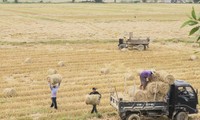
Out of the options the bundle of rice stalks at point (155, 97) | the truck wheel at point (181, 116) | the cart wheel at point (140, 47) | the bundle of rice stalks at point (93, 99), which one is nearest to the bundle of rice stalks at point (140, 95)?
the bundle of rice stalks at point (155, 97)

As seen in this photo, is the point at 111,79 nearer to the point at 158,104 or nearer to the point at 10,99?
the point at 10,99

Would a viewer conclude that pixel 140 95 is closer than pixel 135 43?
Yes

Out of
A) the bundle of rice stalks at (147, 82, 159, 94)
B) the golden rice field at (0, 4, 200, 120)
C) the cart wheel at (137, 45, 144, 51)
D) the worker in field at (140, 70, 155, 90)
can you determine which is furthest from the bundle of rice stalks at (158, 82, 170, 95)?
the cart wheel at (137, 45, 144, 51)

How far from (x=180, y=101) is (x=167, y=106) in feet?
1.87

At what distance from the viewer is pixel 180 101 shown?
47.0ft

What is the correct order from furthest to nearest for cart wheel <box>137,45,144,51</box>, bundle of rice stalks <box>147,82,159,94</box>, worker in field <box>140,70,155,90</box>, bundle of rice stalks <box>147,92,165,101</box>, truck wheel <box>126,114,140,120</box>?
cart wheel <box>137,45,144,51</box>, worker in field <box>140,70,155,90</box>, bundle of rice stalks <box>147,92,165,101</box>, bundle of rice stalks <box>147,82,159,94</box>, truck wheel <box>126,114,140,120</box>

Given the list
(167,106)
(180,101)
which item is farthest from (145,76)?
(180,101)

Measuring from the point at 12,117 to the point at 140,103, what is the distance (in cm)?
509

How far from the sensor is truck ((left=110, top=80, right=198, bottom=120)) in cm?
1375

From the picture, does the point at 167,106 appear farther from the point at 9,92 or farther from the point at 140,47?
the point at 140,47

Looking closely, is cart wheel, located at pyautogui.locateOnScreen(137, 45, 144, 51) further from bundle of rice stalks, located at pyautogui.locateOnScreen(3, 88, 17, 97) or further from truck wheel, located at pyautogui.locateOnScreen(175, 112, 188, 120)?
truck wheel, located at pyautogui.locateOnScreen(175, 112, 188, 120)

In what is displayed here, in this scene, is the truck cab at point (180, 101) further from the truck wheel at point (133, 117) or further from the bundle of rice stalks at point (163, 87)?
the truck wheel at point (133, 117)

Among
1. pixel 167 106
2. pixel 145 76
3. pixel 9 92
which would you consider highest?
pixel 145 76

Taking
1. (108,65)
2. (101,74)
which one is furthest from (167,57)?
(101,74)
